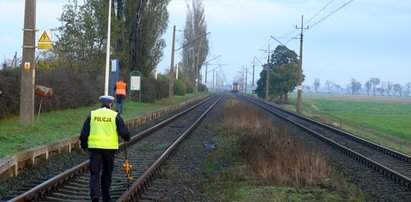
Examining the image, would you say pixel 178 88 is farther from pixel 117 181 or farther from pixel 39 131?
pixel 117 181

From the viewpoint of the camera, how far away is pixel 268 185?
37.9 feet

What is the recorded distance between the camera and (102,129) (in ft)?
28.7

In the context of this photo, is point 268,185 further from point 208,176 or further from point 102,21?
point 102,21

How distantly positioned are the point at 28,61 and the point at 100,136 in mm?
11088

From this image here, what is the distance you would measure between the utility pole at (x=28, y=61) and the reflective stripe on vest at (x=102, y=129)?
10953mm

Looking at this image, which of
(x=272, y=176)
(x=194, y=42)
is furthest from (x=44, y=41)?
(x=194, y=42)

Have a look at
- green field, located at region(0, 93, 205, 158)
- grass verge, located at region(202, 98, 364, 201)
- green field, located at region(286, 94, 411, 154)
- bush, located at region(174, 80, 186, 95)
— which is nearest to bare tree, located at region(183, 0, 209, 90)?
bush, located at region(174, 80, 186, 95)

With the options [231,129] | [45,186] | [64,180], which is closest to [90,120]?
[45,186]

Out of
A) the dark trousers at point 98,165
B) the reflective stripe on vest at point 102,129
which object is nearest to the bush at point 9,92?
the dark trousers at point 98,165

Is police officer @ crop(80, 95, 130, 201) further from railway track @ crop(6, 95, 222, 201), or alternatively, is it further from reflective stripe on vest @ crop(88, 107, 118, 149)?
railway track @ crop(6, 95, 222, 201)

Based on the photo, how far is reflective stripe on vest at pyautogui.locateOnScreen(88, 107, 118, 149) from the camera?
A: 8727 mm

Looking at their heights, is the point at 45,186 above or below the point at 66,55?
below

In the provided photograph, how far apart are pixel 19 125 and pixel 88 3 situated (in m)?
20.3

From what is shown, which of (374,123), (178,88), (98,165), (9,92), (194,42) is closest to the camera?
(98,165)
